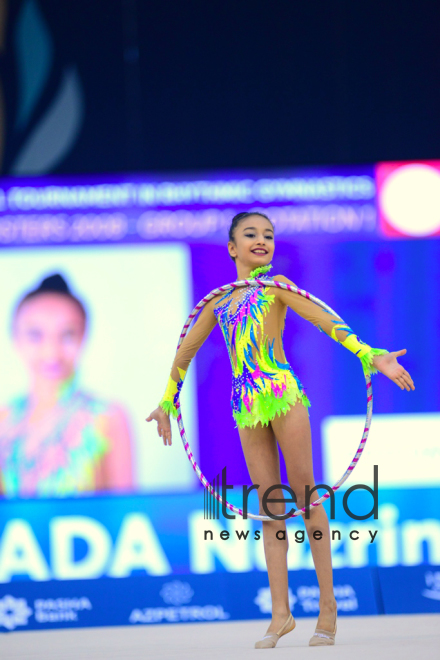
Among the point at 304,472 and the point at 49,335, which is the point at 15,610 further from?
the point at 304,472

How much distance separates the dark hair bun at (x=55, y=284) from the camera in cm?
502

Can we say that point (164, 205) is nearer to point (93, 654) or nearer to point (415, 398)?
point (415, 398)

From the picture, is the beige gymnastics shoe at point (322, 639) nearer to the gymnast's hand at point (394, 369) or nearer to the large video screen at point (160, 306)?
the gymnast's hand at point (394, 369)

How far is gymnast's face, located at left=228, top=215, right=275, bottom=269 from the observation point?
3314 millimetres

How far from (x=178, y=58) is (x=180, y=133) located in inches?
20.1

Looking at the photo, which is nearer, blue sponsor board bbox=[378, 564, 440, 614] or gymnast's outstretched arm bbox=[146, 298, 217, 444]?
gymnast's outstretched arm bbox=[146, 298, 217, 444]

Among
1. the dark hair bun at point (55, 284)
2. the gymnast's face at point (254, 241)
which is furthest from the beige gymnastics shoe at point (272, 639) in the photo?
the dark hair bun at point (55, 284)

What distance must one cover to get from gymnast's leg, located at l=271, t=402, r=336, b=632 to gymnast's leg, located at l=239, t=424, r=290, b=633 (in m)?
0.07

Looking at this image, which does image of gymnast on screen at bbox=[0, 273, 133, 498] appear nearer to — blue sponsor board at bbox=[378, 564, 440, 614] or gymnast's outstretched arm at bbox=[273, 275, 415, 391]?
blue sponsor board at bbox=[378, 564, 440, 614]

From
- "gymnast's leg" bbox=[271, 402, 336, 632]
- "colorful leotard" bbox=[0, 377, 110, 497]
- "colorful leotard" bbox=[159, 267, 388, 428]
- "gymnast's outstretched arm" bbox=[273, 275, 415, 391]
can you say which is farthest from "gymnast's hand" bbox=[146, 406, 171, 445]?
"colorful leotard" bbox=[0, 377, 110, 497]

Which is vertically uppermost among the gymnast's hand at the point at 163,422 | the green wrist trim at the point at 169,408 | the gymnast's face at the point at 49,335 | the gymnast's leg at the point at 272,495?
the gymnast's face at the point at 49,335

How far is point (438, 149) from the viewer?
5223 millimetres

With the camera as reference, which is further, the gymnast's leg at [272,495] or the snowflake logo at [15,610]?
the snowflake logo at [15,610]

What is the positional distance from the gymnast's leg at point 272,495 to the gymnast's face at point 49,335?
6.88 ft
